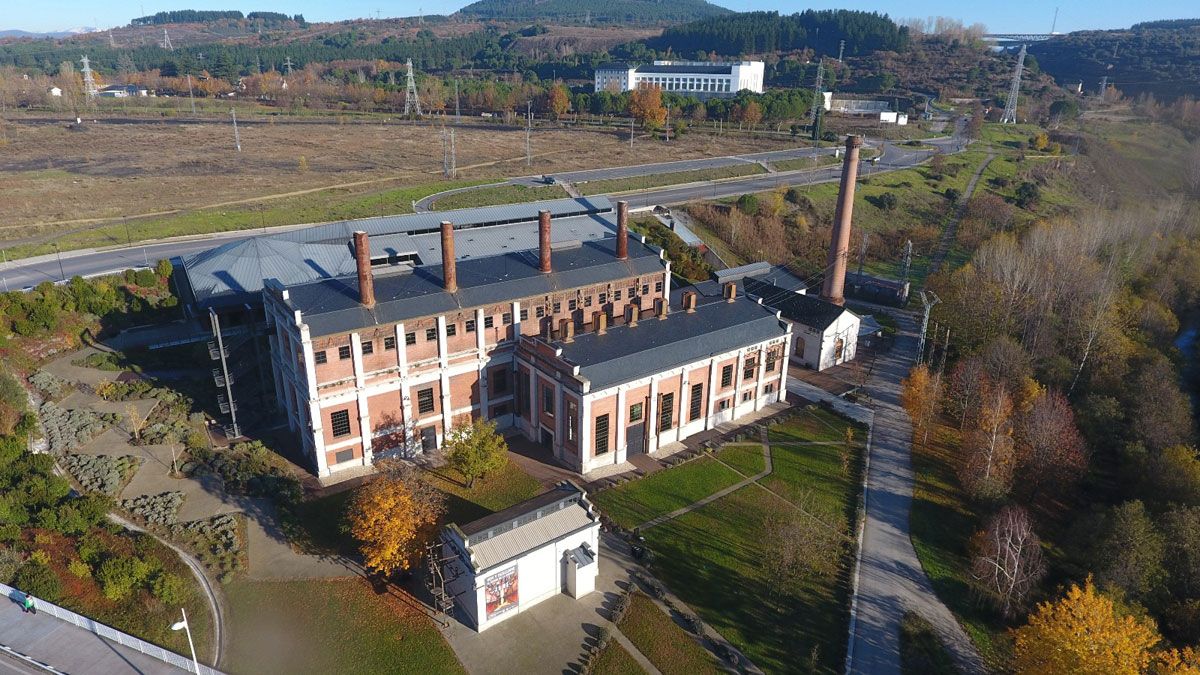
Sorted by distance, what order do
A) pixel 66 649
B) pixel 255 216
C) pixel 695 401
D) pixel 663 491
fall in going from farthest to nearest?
pixel 255 216 < pixel 695 401 < pixel 663 491 < pixel 66 649

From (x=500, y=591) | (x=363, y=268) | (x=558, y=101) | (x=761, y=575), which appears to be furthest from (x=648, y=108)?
(x=500, y=591)

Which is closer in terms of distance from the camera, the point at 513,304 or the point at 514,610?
the point at 514,610

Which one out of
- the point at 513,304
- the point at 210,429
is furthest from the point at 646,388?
the point at 210,429

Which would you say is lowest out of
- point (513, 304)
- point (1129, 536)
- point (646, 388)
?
point (1129, 536)

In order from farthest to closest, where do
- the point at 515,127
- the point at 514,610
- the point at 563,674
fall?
the point at 515,127 → the point at 514,610 → the point at 563,674

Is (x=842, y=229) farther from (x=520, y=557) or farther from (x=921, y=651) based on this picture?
(x=520, y=557)

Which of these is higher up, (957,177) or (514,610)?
(957,177)

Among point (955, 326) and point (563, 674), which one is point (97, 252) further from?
point (955, 326)
